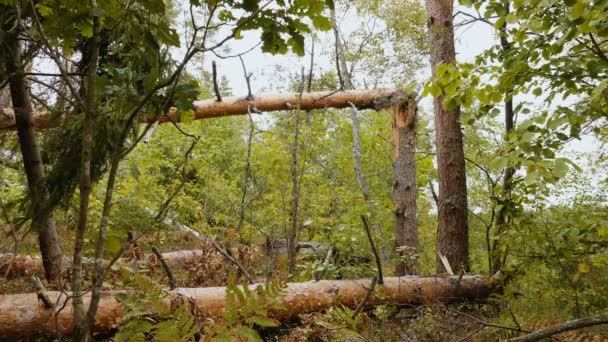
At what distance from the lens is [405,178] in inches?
314

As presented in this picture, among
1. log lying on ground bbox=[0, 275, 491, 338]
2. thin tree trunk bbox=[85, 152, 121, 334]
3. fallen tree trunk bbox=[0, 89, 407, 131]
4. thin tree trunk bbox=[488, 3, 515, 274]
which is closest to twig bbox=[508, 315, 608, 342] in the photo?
thin tree trunk bbox=[488, 3, 515, 274]

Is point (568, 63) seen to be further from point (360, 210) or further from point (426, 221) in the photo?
point (426, 221)

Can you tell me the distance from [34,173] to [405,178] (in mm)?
6163

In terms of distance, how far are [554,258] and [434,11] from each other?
13.9 ft

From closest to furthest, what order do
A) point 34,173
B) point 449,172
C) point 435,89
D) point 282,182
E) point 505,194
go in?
point 435,89 → point 505,194 → point 34,173 → point 449,172 → point 282,182

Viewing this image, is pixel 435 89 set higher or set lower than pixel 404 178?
higher

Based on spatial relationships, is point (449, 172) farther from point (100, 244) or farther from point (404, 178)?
point (100, 244)

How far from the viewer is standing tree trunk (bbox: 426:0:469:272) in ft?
18.9

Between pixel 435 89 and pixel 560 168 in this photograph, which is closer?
pixel 560 168

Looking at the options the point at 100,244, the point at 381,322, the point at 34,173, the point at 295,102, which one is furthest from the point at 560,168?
the point at 295,102

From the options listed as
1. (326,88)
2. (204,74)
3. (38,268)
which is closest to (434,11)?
(38,268)

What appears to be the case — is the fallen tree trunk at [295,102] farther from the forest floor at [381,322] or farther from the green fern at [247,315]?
the green fern at [247,315]

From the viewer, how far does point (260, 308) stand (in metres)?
2.32

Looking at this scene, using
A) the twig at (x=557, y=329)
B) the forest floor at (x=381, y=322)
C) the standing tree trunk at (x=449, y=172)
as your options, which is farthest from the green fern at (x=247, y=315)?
the standing tree trunk at (x=449, y=172)
